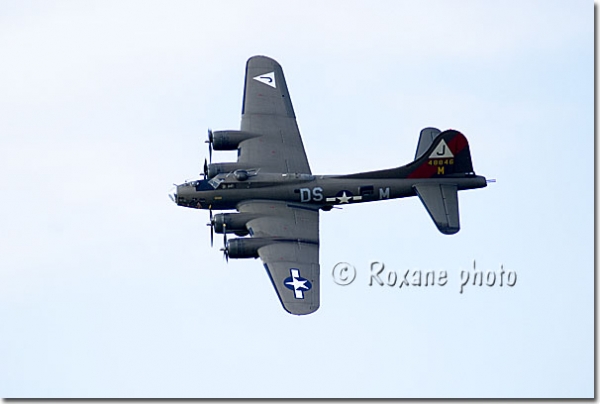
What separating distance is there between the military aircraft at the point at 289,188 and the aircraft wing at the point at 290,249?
2.0 inches

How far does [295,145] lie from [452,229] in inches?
410

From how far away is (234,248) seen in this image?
58531mm

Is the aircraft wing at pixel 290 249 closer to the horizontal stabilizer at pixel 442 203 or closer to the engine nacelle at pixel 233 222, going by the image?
the engine nacelle at pixel 233 222

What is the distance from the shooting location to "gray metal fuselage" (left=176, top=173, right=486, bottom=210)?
61.8 meters

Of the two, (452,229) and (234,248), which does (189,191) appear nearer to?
(234,248)

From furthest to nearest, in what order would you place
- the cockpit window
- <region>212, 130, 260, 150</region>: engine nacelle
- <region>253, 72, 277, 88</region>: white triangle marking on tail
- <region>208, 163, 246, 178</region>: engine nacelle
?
<region>253, 72, 277, 88</region>: white triangle marking on tail < <region>212, 130, 260, 150</region>: engine nacelle < <region>208, 163, 246, 178</region>: engine nacelle < the cockpit window

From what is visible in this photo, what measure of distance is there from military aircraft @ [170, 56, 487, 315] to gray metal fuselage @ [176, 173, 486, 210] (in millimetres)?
53

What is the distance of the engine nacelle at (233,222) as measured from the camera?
6019 centimetres

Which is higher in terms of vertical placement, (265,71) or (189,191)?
(265,71)

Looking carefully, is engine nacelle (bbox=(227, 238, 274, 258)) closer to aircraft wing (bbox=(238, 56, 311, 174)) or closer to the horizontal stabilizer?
aircraft wing (bbox=(238, 56, 311, 174))

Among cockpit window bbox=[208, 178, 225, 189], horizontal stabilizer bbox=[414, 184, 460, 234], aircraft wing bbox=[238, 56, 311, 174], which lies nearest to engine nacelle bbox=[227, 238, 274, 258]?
cockpit window bbox=[208, 178, 225, 189]

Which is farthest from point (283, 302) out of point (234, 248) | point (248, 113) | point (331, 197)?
point (248, 113)

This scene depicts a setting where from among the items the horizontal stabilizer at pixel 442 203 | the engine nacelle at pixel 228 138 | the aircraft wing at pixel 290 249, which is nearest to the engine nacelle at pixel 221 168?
the engine nacelle at pixel 228 138

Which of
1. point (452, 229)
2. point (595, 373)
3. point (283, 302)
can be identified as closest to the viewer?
point (595, 373)
